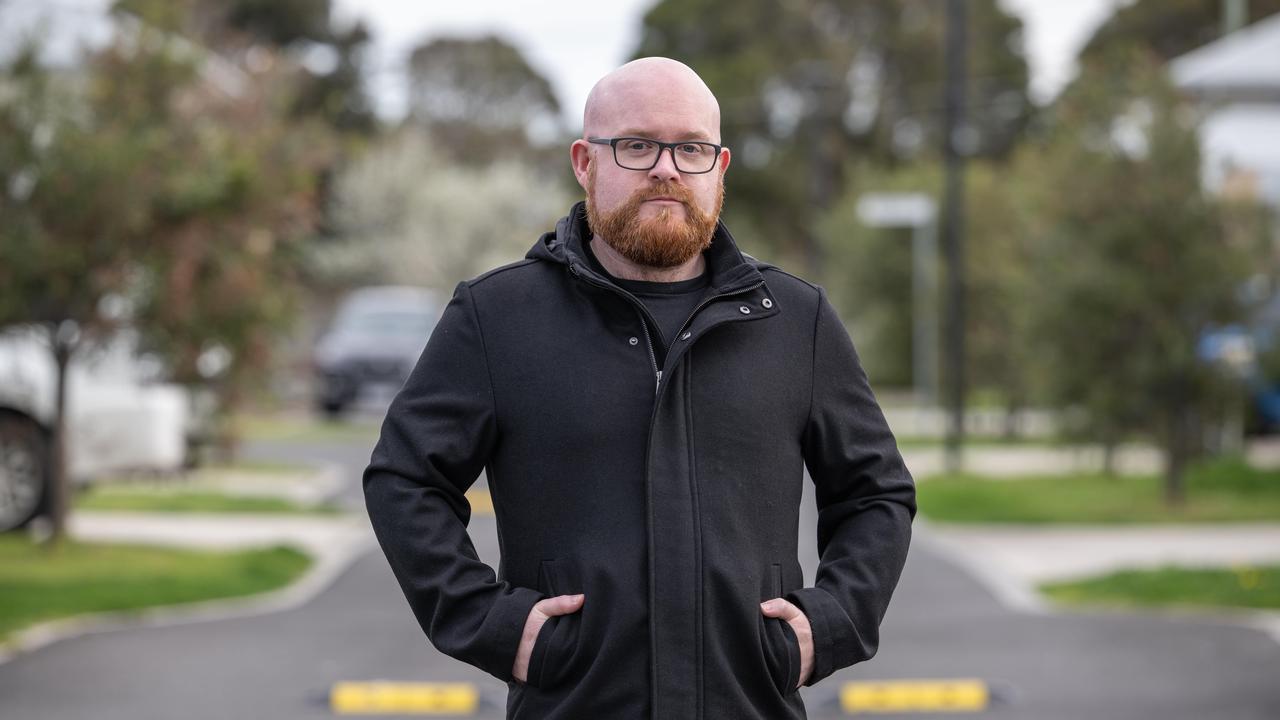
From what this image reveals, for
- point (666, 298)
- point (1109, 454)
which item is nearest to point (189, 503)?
point (1109, 454)

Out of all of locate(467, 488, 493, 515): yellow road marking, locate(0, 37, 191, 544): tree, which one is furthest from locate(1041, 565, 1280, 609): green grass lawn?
locate(0, 37, 191, 544): tree

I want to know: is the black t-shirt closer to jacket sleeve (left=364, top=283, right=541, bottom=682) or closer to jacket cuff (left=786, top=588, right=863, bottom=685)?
jacket sleeve (left=364, top=283, right=541, bottom=682)

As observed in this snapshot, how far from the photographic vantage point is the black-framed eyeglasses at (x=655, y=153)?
3.04 m

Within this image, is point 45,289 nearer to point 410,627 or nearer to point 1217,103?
point 410,627

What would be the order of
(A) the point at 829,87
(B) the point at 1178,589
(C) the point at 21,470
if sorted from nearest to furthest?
(B) the point at 1178,589 < (C) the point at 21,470 < (A) the point at 829,87

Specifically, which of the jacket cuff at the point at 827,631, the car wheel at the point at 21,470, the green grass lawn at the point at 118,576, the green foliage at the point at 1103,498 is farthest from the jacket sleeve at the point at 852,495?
the green foliage at the point at 1103,498

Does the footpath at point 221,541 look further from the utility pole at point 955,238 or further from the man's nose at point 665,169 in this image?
the man's nose at point 665,169

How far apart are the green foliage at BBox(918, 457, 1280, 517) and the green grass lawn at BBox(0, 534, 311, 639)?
20.5 ft

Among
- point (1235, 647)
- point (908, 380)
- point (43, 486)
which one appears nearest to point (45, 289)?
point (43, 486)

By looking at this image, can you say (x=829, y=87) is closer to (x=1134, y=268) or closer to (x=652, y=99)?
(x=1134, y=268)

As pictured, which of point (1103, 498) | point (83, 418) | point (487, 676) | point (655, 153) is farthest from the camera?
point (1103, 498)

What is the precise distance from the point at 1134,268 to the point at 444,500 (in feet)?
45.3

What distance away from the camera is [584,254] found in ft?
10.3

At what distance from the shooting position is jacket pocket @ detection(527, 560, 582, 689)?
295 centimetres
